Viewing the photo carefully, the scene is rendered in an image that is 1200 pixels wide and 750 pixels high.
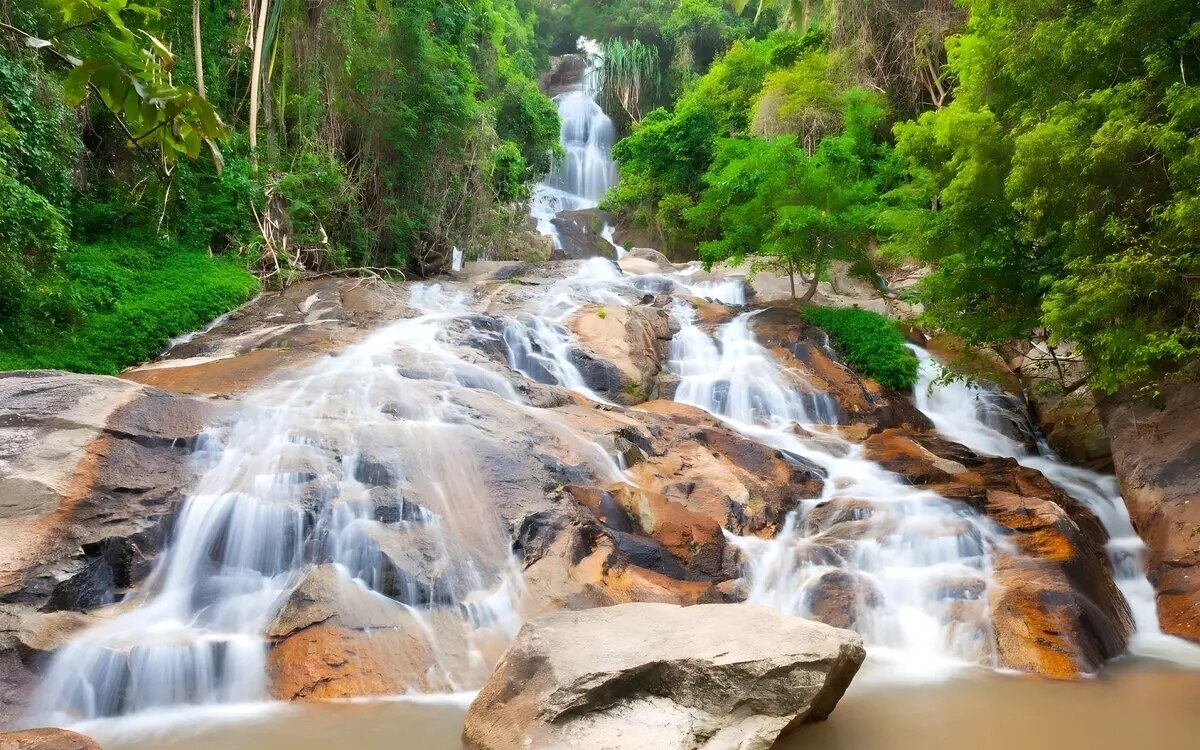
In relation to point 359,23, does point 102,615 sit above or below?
below

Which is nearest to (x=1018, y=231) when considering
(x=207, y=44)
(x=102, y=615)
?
(x=102, y=615)

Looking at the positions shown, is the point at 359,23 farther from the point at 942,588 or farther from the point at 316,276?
the point at 942,588

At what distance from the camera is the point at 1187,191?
21.1 ft

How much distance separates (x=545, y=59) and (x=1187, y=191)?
33701 mm

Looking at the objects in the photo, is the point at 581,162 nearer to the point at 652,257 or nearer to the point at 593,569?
the point at 652,257

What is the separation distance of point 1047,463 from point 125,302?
14001mm

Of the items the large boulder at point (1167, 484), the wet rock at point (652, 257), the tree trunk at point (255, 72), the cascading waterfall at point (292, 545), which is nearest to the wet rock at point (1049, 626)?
the large boulder at point (1167, 484)

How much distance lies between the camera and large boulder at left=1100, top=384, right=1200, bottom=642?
290 inches

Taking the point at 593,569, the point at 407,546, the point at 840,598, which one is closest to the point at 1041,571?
the point at 840,598

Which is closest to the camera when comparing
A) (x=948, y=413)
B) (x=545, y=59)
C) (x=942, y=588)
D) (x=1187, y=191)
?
(x=1187, y=191)

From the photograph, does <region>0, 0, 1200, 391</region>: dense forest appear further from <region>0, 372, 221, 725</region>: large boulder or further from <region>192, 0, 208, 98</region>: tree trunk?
<region>0, 372, 221, 725</region>: large boulder

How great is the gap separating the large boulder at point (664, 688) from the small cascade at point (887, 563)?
6.76 feet

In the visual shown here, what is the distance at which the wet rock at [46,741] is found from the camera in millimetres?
3883

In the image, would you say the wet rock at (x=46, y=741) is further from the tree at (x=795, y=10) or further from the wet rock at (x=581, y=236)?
the tree at (x=795, y=10)
